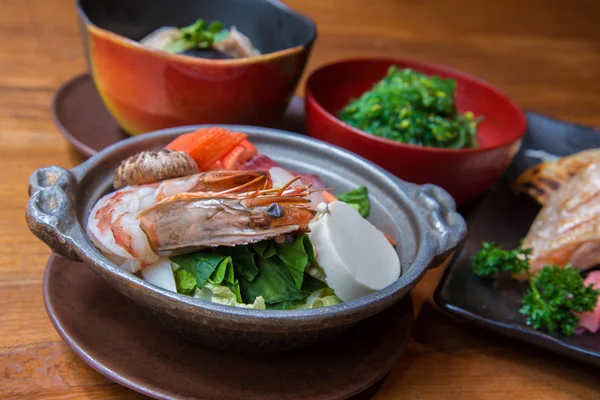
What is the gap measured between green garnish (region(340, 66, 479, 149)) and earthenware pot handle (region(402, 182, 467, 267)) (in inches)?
16.1

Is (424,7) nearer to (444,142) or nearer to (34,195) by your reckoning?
(444,142)

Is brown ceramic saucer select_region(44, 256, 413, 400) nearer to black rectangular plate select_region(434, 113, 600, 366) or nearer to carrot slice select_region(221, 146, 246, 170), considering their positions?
black rectangular plate select_region(434, 113, 600, 366)

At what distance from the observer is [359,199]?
1.33 metres

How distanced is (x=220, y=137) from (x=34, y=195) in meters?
0.40

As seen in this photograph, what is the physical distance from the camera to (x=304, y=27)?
5.96 feet

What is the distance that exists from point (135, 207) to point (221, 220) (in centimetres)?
19

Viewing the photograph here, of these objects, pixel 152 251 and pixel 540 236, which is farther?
pixel 540 236

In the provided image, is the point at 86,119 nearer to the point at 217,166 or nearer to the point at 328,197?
the point at 217,166

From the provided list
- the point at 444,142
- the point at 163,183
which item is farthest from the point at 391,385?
the point at 444,142

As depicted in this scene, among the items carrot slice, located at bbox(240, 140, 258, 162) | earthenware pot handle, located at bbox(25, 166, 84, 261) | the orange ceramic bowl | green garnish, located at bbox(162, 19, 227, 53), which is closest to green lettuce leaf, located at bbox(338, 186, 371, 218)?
carrot slice, located at bbox(240, 140, 258, 162)

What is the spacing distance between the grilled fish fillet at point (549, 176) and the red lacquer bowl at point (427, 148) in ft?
0.38

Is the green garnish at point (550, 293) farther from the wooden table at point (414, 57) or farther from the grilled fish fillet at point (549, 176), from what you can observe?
the grilled fish fillet at point (549, 176)

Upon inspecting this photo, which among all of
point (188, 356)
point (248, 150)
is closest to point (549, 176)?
point (248, 150)

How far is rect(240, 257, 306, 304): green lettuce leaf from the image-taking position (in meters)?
1.08
